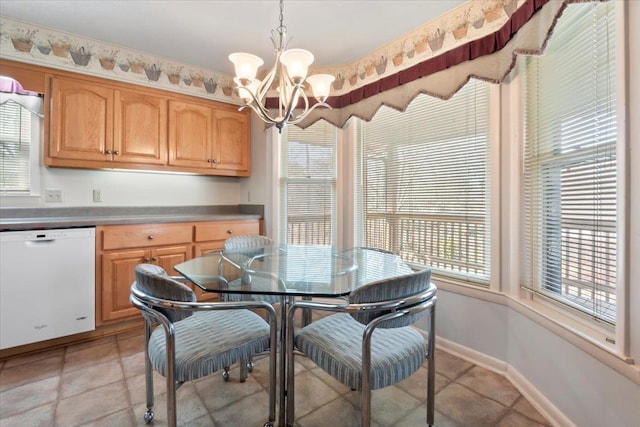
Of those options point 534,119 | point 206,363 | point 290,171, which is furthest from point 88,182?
point 534,119

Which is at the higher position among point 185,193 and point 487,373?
point 185,193

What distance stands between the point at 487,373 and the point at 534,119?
160cm

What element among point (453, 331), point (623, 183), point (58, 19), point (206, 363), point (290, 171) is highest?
point (58, 19)

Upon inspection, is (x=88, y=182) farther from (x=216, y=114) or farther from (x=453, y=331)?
(x=453, y=331)

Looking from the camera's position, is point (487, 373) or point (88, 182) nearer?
point (487, 373)

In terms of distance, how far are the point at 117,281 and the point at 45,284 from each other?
16.9 inches

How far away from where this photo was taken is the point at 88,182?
2.69 metres

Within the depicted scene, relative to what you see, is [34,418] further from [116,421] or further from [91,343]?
[91,343]

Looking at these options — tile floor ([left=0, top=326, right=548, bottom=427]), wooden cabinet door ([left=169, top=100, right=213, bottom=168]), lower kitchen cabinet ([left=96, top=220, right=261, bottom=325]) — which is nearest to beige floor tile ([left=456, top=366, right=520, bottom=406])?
tile floor ([left=0, top=326, right=548, bottom=427])

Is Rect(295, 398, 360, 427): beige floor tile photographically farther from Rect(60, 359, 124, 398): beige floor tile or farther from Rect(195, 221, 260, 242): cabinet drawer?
Rect(195, 221, 260, 242): cabinet drawer

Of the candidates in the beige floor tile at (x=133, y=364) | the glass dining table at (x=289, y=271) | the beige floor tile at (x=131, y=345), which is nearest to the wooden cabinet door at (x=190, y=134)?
the glass dining table at (x=289, y=271)

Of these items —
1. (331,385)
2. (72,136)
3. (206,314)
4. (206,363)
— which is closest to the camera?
(206,363)

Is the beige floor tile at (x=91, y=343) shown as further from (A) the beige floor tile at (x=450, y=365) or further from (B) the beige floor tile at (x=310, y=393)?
(A) the beige floor tile at (x=450, y=365)

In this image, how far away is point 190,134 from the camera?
298cm
